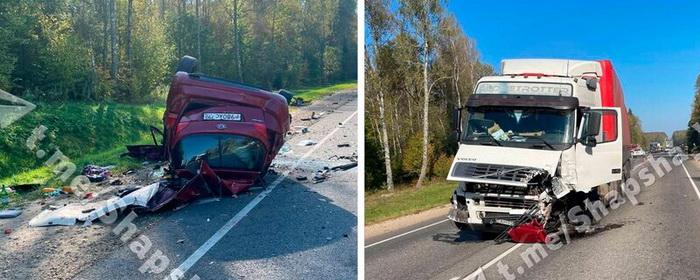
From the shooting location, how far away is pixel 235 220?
259 centimetres

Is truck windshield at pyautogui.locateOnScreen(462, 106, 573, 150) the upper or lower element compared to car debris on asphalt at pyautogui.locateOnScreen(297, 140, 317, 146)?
upper

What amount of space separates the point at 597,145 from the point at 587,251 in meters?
0.80

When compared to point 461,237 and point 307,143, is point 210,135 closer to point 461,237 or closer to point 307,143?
point 307,143

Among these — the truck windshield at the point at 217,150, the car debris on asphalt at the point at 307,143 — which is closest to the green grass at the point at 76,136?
the truck windshield at the point at 217,150

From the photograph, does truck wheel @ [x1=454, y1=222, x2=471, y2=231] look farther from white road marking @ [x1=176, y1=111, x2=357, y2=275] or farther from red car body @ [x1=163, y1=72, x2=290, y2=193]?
red car body @ [x1=163, y1=72, x2=290, y2=193]

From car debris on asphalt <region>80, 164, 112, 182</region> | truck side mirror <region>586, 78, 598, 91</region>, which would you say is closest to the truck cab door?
truck side mirror <region>586, 78, 598, 91</region>

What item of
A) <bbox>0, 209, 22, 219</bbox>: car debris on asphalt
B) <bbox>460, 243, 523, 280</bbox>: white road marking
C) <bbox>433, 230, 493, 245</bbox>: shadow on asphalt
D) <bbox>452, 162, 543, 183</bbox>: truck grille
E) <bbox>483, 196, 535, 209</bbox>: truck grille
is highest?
<bbox>452, 162, 543, 183</bbox>: truck grille

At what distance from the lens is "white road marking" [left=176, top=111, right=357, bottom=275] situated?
2490 mm

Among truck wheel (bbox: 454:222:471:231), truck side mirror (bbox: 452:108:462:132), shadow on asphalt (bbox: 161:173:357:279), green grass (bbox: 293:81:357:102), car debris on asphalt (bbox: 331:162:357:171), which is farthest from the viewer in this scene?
truck side mirror (bbox: 452:108:462:132)

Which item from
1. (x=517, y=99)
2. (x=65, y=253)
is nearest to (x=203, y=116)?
(x=65, y=253)

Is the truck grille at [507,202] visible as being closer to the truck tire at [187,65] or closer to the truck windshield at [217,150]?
the truck windshield at [217,150]

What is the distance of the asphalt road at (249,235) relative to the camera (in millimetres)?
2404

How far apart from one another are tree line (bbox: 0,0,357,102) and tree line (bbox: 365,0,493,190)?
0.15 meters

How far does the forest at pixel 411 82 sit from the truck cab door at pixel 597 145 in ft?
0.48
